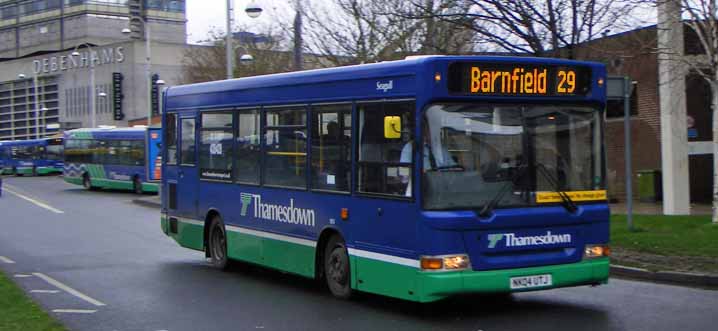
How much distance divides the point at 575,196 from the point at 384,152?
6.76 ft

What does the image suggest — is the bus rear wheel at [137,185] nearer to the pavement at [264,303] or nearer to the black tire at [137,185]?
the black tire at [137,185]

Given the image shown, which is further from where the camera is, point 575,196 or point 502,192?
point 575,196

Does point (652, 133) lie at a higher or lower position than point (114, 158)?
higher

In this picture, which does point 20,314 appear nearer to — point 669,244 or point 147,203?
point 669,244

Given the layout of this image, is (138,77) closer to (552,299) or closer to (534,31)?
(534,31)

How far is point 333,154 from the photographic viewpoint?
462 inches

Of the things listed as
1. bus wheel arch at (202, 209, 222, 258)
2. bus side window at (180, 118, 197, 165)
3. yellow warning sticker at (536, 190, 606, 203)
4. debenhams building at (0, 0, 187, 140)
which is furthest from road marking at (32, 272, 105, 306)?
debenhams building at (0, 0, 187, 140)

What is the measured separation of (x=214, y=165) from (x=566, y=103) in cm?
619

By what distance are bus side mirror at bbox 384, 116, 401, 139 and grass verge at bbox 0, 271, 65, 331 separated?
3.83 meters

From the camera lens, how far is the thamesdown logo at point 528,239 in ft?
33.1

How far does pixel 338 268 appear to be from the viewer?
38.7 ft

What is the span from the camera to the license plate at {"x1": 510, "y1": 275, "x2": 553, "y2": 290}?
10.2 meters

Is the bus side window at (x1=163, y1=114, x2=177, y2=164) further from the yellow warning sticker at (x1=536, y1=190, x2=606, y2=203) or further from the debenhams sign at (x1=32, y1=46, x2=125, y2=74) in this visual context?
the debenhams sign at (x1=32, y1=46, x2=125, y2=74)

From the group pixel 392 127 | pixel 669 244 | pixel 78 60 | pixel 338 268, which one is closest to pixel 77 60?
pixel 78 60
